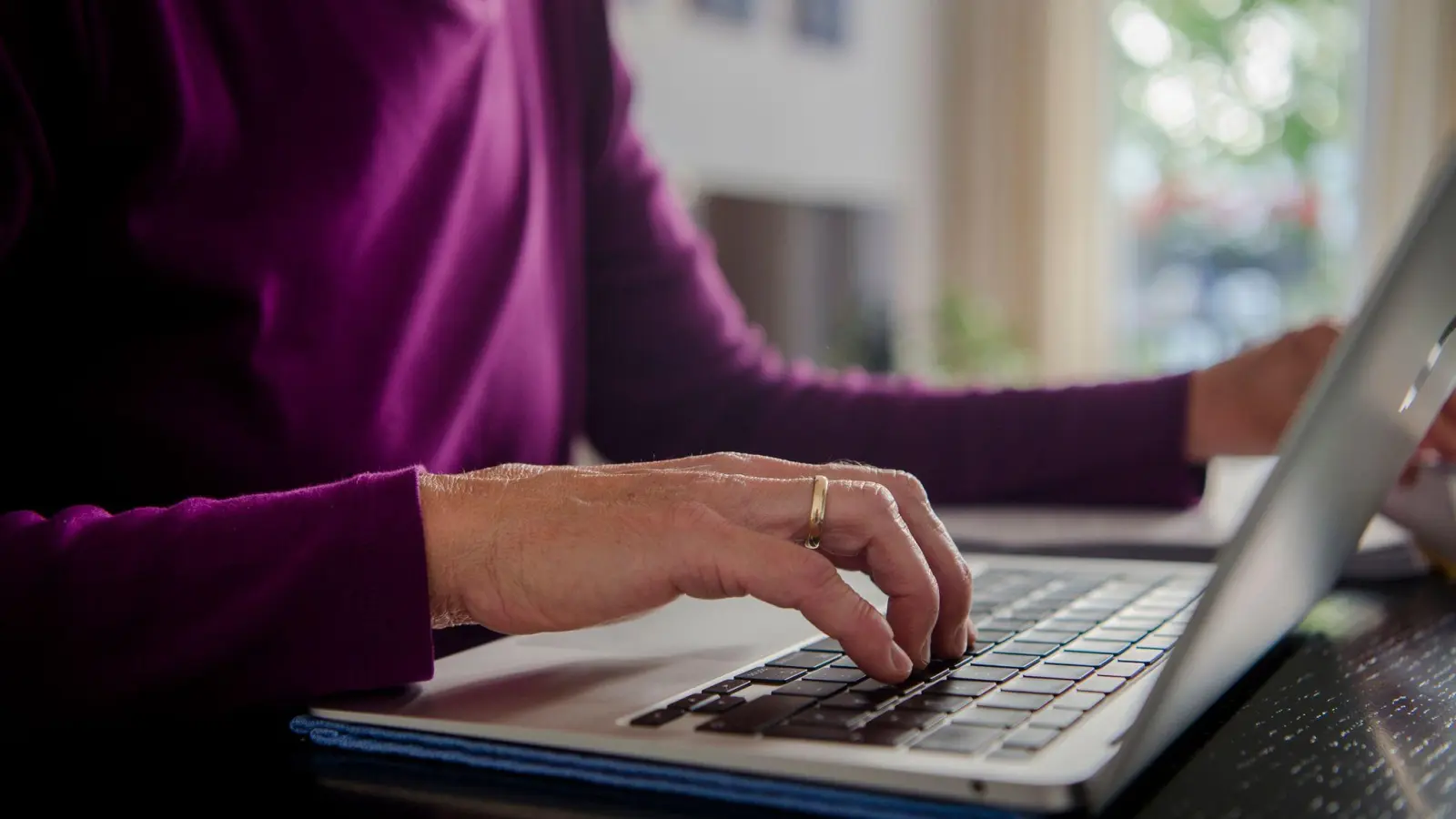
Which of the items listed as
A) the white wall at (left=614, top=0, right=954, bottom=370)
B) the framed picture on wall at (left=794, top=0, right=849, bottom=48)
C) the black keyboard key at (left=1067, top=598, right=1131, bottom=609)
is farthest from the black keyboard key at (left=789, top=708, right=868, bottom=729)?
the framed picture on wall at (left=794, top=0, right=849, bottom=48)

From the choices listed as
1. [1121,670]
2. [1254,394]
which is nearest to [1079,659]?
[1121,670]

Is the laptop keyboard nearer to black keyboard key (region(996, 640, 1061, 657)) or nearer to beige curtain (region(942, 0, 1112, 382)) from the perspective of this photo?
black keyboard key (region(996, 640, 1061, 657))

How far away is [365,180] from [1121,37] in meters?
4.86

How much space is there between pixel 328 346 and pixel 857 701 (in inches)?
15.7

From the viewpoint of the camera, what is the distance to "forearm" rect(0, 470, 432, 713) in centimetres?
52

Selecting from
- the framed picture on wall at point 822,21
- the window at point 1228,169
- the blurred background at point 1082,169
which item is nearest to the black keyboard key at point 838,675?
the blurred background at point 1082,169

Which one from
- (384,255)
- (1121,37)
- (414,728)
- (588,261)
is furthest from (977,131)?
(414,728)

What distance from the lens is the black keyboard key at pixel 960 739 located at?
418 millimetres

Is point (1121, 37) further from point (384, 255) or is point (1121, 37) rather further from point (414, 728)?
point (414, 728)

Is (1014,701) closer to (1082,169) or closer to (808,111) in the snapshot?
(808,111)

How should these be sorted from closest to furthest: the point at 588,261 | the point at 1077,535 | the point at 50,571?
the point at 50,571, the point at 1077,535, the point at 588,261

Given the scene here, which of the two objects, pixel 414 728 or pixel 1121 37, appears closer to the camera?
pixel 414 728

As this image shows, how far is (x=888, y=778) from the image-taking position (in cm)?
40

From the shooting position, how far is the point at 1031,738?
0.43 metres
